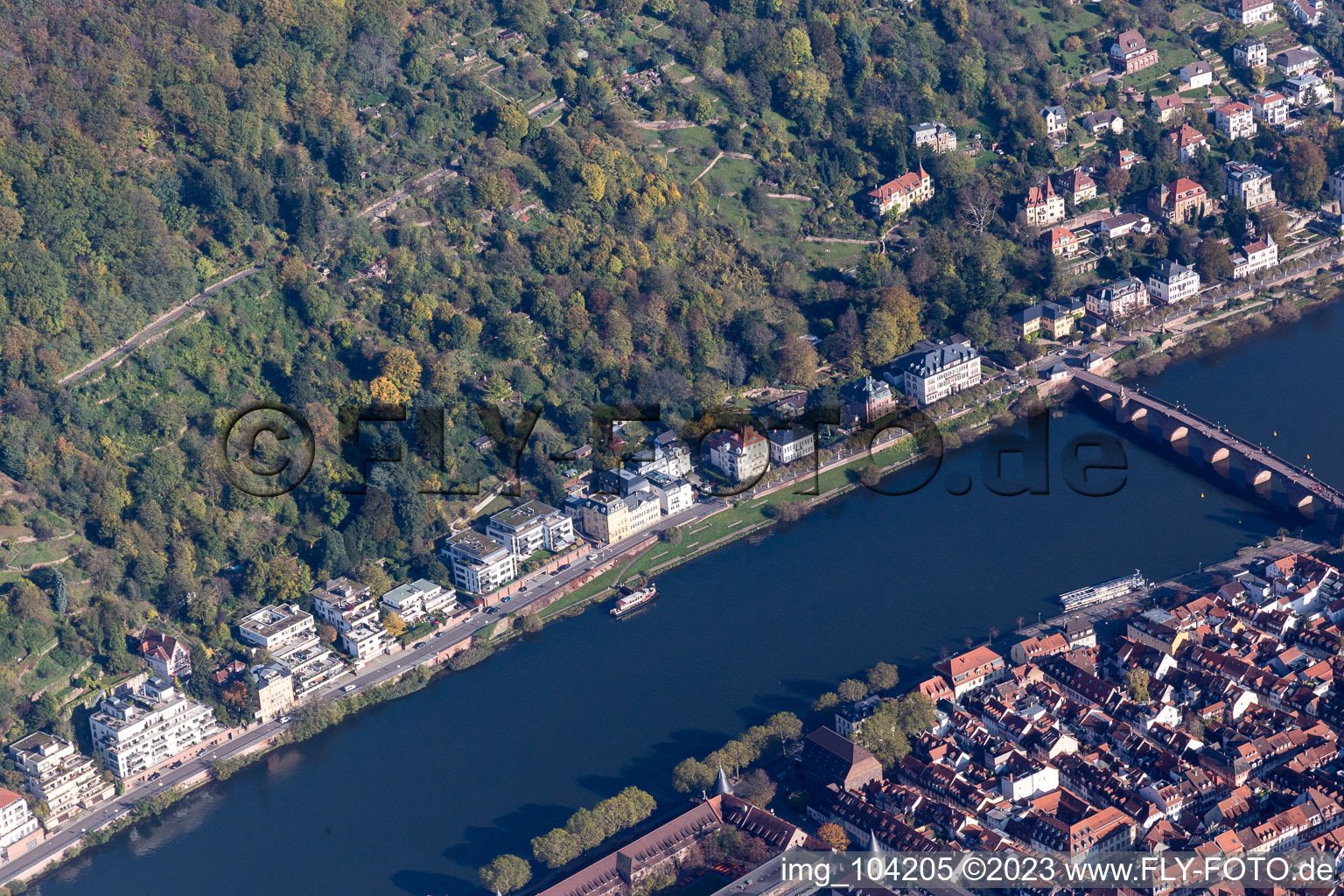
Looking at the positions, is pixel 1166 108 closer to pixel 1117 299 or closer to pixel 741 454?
pixel 1117 299

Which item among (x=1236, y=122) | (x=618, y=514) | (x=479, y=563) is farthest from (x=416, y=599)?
(x=1236, y=122)

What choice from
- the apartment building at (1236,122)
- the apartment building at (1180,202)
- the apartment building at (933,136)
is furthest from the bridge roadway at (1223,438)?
the apartment building at (1236,122)

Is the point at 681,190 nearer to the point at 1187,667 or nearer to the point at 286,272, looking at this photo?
the point at 286,272

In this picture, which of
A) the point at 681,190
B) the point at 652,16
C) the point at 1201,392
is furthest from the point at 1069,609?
the point at 652,16

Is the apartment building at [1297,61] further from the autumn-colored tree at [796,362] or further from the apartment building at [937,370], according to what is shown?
the autumn-colored tree at [796,362]

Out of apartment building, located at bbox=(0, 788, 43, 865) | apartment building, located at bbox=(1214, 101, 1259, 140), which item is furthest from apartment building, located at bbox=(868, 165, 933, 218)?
apartment building, located at bbox=(0, 788, 43, 865)

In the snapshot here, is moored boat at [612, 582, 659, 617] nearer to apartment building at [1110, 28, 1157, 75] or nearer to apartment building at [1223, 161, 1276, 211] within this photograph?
apartment building at [1223, 161, 1276, 211]
